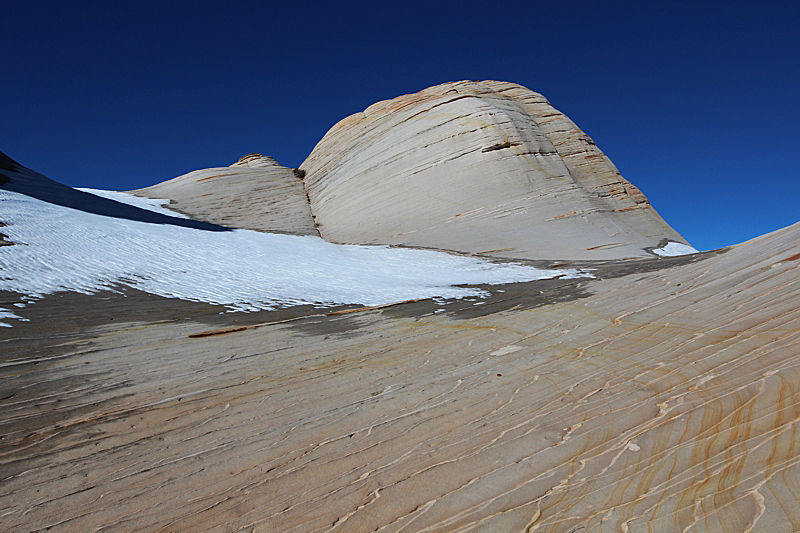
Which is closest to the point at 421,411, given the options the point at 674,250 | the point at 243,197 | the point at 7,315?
the point at 7,315

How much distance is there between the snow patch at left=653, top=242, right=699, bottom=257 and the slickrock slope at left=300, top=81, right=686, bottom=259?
485 millimetres

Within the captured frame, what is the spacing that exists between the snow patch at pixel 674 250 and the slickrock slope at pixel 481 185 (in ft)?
1.59

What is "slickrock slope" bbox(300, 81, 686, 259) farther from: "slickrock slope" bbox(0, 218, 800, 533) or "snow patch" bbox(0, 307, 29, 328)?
"snow patch" bbox(0, 307, 29, 328)

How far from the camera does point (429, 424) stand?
258 centimetres

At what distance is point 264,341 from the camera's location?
4.11m

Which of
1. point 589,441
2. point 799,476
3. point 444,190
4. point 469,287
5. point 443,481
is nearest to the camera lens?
point 799,476

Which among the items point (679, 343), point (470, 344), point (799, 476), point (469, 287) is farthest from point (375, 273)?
point (799, 476)

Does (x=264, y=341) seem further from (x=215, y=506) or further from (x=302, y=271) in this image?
(x=302, y=271)

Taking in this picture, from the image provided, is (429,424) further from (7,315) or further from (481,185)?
(481,185)

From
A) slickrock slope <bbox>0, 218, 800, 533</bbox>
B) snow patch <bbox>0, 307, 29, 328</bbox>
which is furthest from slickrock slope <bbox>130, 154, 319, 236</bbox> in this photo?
slickrock slope <bbox>0, 218, 800, 533</bbox>

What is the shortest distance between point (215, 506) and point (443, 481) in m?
1.01

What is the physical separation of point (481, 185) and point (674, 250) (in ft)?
22.3

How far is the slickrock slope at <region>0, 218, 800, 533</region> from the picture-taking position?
1.83m

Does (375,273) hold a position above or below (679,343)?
above
